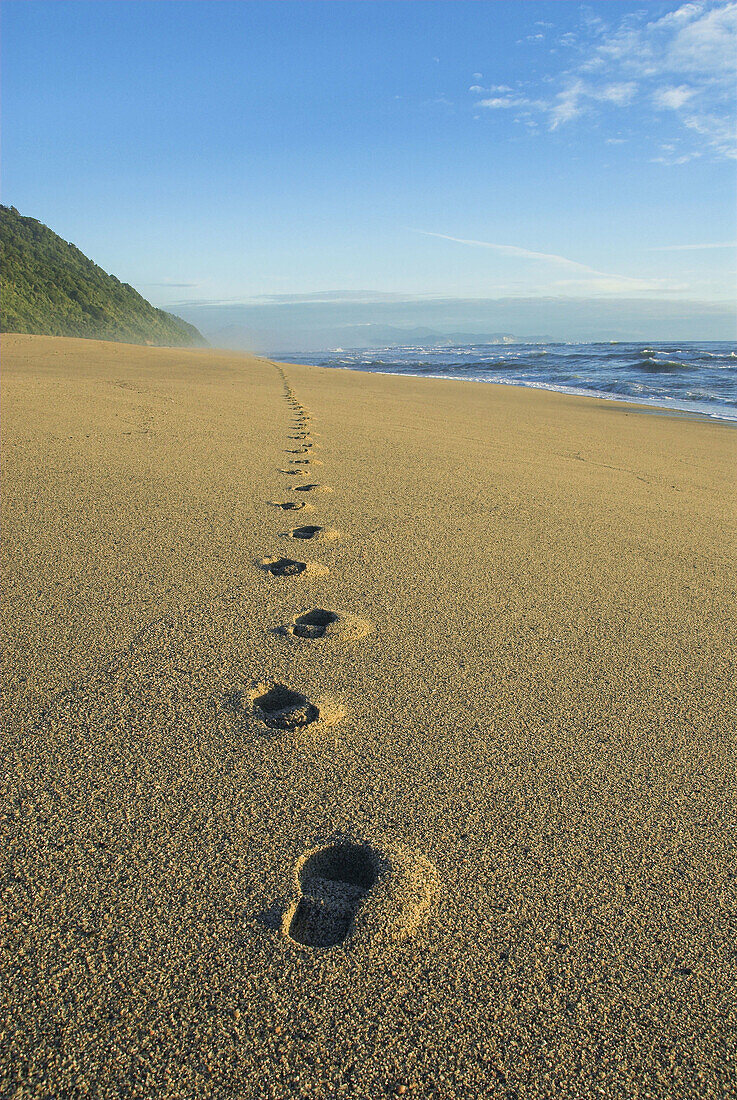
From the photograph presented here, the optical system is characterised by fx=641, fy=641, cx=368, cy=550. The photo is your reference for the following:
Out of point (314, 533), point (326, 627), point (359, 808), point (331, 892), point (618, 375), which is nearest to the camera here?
point (331, 892)

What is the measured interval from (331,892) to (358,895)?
0.14 ft

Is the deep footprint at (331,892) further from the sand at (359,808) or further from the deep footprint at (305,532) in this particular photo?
the deep footprint at (305,532)

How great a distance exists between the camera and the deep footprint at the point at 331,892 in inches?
37.3

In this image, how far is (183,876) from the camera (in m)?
1.00

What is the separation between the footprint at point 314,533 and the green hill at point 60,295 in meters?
30.3

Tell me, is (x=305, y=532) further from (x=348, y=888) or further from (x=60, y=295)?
→ (x=60, y=295)

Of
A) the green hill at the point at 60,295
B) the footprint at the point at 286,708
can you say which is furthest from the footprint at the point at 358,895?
the green hill at the point at 60,295

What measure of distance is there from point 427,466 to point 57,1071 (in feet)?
11.7

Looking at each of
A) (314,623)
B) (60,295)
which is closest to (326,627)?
(314,623)

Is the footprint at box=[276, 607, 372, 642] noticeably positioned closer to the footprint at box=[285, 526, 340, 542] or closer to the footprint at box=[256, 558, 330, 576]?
the footprint at box=[256, 558, 330, 576]

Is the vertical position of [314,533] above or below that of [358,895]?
above

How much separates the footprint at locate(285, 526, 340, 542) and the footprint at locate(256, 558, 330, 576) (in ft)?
0.87

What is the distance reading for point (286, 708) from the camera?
147 cm

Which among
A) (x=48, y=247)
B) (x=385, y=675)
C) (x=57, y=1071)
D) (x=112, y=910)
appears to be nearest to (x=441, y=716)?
(x=385, y=675)
